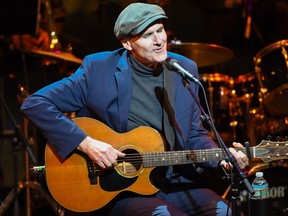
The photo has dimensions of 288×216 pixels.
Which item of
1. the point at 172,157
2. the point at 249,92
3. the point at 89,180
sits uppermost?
the point at 249,92

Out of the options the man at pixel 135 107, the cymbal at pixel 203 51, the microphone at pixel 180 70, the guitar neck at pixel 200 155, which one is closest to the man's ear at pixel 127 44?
the man at pixel 135 107

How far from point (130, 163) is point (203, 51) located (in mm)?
2030

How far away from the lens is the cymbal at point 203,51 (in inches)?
201

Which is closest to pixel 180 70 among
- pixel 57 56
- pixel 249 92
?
pixel 57 56

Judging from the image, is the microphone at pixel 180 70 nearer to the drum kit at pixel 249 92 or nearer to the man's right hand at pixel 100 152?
the man's right hand at pixel 100 152

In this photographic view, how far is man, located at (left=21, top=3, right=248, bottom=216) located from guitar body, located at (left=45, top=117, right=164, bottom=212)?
0.06m

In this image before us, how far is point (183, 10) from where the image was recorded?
260 inches

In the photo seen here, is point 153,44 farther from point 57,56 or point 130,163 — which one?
point 57,56

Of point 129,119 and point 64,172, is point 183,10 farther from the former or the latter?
point 64,172

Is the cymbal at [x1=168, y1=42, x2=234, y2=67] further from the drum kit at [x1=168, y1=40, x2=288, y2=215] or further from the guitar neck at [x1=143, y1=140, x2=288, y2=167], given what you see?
the guitar neck at [x1=143, y1=140, x2=288, y2=167]

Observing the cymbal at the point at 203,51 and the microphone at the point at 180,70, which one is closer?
the microphone at the point at 180,70

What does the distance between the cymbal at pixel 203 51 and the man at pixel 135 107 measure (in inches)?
48.9

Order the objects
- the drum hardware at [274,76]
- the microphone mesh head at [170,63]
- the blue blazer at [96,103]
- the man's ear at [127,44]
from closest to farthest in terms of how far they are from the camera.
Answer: the microphone mesh head at [170,63] → the blue blazer at [96,103] → the man's ear at [127,44] → the drum hardware at [274,76]

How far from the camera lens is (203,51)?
17.4ft
